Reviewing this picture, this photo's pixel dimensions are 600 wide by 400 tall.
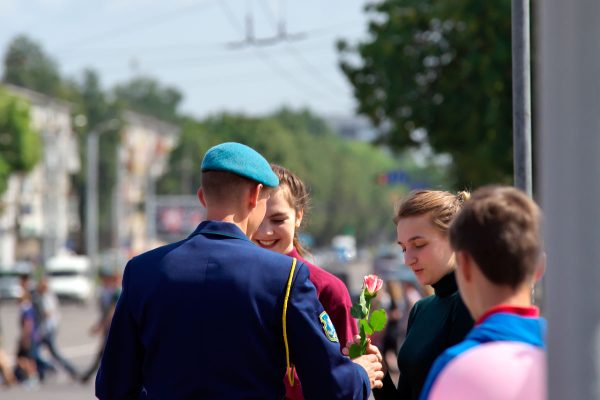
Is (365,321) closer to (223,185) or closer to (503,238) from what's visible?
(223,185)

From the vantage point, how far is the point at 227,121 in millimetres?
116438

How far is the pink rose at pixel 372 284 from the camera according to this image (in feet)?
14.2

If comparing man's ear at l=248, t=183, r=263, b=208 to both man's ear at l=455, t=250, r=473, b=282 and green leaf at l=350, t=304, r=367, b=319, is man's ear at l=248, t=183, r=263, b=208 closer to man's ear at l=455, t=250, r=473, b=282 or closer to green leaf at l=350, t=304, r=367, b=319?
green leaf at l=350, t=304, r=367, b=319

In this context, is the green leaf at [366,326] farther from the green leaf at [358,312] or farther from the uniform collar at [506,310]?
the uniform collar at [506,310]

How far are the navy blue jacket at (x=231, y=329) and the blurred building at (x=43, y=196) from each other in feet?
248

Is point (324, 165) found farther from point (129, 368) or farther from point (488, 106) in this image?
point (129, 368)

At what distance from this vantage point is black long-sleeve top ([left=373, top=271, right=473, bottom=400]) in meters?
4.02

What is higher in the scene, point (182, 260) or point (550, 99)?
point (550, 99)

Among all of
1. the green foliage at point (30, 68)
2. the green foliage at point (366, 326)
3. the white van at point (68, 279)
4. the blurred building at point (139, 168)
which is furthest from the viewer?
the blurred building at point (139, 168)

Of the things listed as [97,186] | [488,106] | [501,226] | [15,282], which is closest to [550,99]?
[501,226]

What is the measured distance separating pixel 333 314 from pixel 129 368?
89 centimetres

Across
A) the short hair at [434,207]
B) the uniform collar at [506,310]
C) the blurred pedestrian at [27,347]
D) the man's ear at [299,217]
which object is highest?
the short hair at [434,207]

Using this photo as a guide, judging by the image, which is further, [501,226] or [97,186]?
[97,186]

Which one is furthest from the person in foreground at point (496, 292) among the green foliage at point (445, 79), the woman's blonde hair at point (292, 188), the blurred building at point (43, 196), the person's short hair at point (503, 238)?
the blurred building at point (43, 196)
